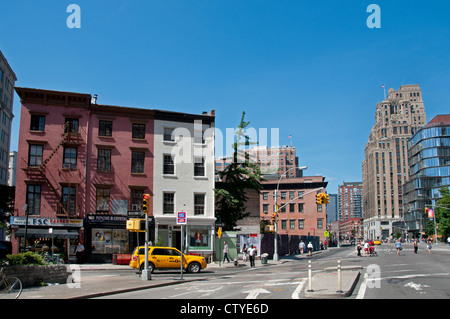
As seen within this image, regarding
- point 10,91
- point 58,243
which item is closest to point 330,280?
point 58,243

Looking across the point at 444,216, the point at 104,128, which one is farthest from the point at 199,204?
the point at 444,216

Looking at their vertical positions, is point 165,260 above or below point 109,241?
below

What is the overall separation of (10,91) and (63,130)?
61.2 meters

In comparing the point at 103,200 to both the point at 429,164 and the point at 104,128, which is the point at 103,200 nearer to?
the point at 104,128

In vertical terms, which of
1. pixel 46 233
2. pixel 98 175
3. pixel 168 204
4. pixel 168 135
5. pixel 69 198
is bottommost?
pixel 46 233

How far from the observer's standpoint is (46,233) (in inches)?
1373

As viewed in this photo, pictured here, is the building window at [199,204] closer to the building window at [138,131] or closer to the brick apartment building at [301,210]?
the building window at [138,131]

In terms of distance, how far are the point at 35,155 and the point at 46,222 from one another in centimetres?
593

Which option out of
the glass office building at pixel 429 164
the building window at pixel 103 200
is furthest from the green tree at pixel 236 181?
the glass office building at pixel 429 164

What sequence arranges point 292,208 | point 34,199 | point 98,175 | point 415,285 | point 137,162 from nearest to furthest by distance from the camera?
point 415,285 < point 34,199 < point 98,175 < point 137,162 < point 292,208

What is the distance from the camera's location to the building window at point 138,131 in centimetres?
3959

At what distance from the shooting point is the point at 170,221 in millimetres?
38594

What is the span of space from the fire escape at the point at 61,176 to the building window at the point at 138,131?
4.95 meters

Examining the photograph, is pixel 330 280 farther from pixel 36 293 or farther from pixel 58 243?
pixel 58 243
